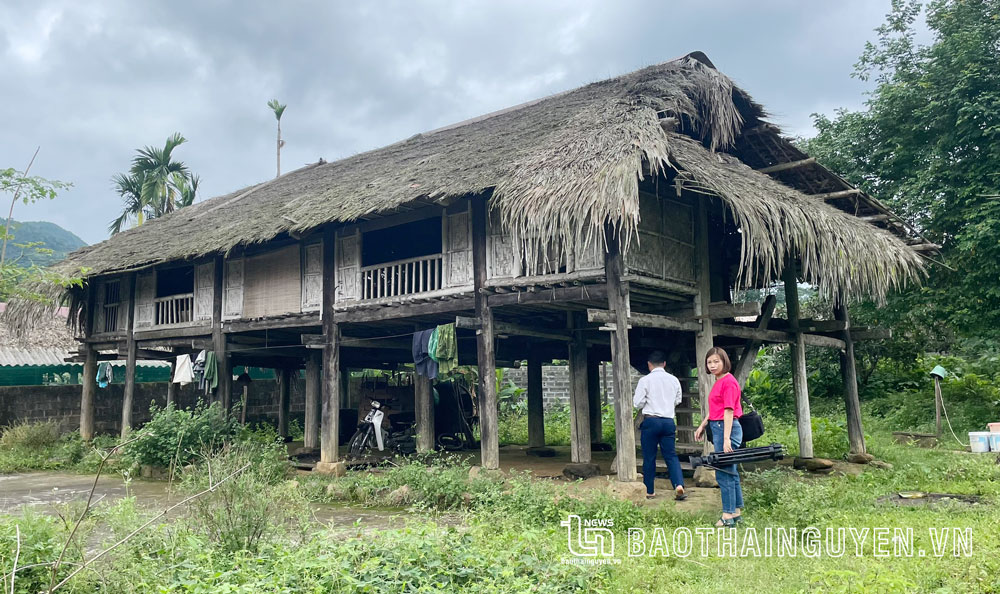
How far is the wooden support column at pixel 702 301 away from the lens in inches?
358

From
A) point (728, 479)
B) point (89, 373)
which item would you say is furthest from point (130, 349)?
point (728, 479)

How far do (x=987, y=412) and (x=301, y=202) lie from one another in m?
12.5

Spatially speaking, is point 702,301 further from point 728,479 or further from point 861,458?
point 728,479

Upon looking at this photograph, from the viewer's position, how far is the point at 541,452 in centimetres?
1368

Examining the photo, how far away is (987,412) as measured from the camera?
13555 mm

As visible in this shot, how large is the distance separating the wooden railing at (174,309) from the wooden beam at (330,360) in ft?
11.8

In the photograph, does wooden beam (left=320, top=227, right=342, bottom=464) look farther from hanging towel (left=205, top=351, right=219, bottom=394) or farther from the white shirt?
the white shirt

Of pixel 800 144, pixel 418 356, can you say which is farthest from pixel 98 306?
pixel 800 144

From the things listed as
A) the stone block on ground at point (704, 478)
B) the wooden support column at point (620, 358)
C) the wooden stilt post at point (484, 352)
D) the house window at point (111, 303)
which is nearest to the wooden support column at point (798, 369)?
the stone block on ground at point (704, 478)

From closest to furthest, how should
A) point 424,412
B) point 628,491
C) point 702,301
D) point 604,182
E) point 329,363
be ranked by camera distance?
point 628,491 → point 604,182 → point 702,301 → point 329,363 → point 424,412

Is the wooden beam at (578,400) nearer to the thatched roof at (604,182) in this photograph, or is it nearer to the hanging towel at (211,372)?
the thatched roof at (604,182)

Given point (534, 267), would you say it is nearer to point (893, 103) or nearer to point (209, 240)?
point (209, 240)

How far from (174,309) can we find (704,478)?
10.0 m

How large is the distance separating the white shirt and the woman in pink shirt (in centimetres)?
94
